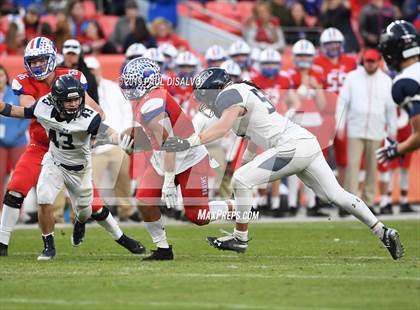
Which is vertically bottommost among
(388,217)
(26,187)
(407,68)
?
(388,217)

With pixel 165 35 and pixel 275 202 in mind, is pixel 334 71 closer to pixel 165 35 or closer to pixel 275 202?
pixel 275 202

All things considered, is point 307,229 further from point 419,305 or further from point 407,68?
point 419,305

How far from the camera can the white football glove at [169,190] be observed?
8.80 metres

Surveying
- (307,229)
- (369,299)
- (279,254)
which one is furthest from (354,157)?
(369,299)

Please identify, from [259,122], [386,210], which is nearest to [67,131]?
[259,122]

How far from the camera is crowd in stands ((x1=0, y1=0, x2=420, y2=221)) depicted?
13211mm

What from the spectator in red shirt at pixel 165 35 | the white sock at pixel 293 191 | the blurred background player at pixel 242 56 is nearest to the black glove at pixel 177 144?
the white sock at pixel 293 191

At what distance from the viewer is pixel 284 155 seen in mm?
8695

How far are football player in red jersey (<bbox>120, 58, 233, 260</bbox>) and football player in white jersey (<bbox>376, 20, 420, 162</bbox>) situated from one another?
1.67 meters

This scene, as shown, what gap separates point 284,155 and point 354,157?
204 inches

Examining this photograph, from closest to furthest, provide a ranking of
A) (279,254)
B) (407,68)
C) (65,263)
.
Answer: (407,68) → (65,263) → (279,254)

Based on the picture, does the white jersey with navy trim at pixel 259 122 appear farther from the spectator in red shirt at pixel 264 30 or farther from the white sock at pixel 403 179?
the spectator in red shirt at pixel 264 30

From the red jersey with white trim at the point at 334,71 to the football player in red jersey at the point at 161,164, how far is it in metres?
5.37

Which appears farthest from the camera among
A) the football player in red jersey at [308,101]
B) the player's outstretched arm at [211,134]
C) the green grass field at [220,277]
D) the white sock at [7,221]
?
the football player in red jersey at [308,101]
